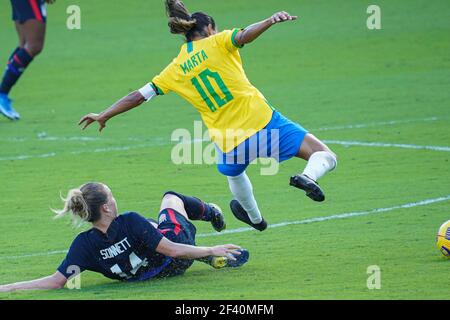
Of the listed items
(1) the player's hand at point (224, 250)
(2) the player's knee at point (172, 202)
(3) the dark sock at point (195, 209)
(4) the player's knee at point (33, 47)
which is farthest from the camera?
(4) the player's knee at point (33, 47)

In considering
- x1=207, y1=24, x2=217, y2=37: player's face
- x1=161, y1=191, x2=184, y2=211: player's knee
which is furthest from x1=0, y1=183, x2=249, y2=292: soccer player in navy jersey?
x1=207, y1=24, x2=217, y2=37: player's face

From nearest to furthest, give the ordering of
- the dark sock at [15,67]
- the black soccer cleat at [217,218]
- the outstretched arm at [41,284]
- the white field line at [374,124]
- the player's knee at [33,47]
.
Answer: the outstretched arm at [41,284] → the black soccer cleat at [217,218] → the white field line at [374,124] → the player's knee at [33,47] → the dark sock at [15,67]

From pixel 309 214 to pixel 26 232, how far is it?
2.90m

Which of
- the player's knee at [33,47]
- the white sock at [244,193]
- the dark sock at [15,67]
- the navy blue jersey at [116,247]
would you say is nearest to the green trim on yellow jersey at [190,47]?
the white sock at [244,193]

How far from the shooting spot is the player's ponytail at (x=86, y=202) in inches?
306

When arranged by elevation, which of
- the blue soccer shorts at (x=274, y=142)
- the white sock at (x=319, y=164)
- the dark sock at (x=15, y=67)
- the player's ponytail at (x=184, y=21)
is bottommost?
the white sock at (x=319, y=164)

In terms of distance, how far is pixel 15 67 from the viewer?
1720cm

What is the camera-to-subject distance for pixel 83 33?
1021 inches

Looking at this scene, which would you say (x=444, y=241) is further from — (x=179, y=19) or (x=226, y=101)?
(x=179, y=19)

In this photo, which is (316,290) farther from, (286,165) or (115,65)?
(115,65)

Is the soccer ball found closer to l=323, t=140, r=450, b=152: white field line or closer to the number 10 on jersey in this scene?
the number 10 on jersey

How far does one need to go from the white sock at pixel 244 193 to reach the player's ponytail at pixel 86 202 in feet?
5.73

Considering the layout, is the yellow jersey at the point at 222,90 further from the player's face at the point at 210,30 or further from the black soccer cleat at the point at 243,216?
the black soccer cleat at the point at 243,216

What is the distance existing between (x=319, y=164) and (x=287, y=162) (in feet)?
16.9
